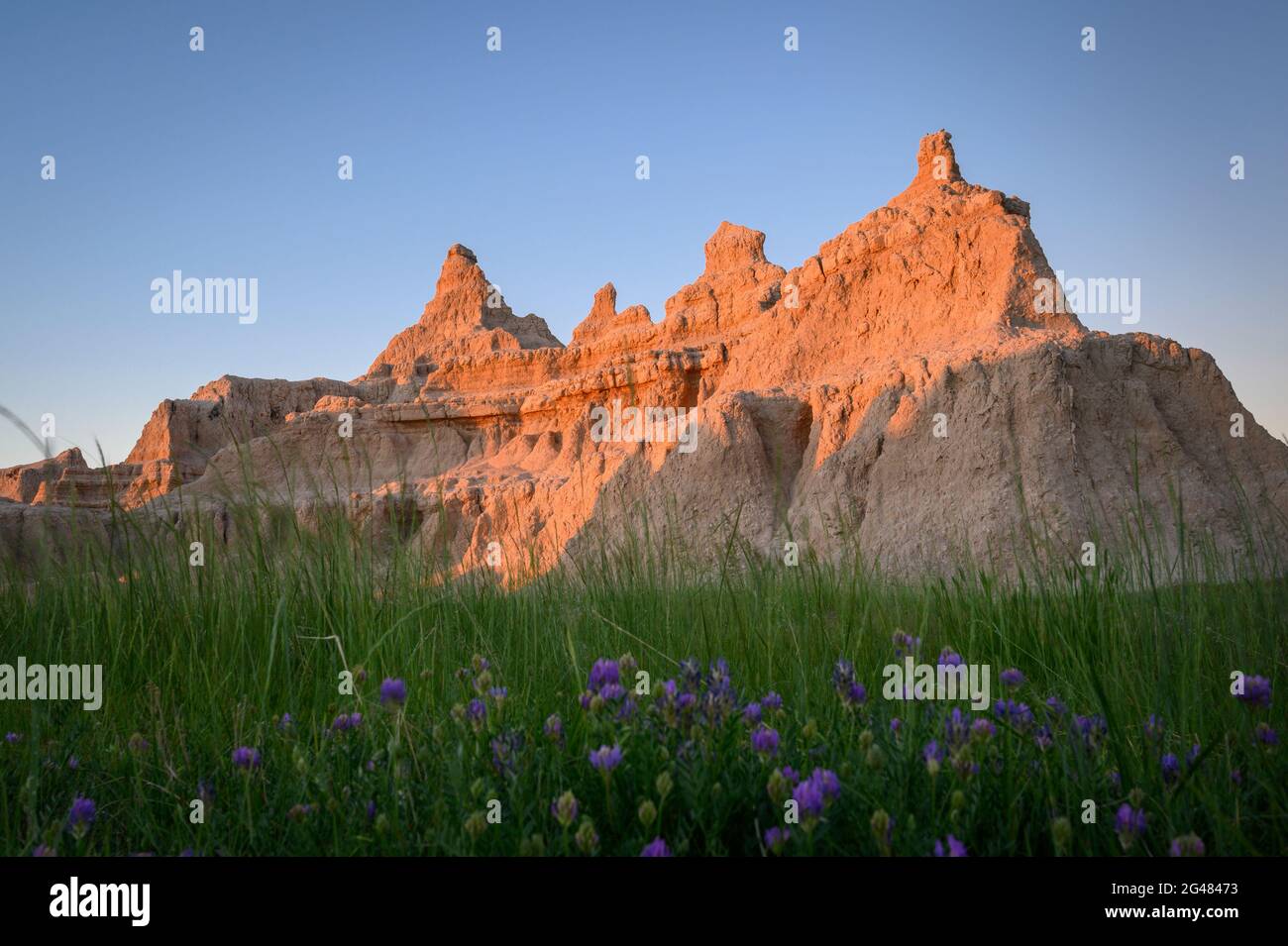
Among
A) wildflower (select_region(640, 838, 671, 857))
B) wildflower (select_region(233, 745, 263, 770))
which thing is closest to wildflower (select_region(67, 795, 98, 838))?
wildflower (select_region(233, 745, 263, 770))

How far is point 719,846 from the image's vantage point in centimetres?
145

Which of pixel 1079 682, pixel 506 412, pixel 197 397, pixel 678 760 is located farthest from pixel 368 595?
pixel 197 397

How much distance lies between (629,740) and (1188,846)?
1.10m

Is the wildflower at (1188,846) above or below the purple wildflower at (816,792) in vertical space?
below

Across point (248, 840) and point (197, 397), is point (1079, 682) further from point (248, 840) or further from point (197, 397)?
point (197, 397)

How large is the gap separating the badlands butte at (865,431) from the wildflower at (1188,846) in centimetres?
260

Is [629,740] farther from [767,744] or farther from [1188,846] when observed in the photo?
[1188,846]

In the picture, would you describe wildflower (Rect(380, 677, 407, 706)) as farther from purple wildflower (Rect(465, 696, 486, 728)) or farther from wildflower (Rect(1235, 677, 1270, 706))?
wildflower (Rect(1235, 677, 1270, 706))

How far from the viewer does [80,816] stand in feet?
5.62

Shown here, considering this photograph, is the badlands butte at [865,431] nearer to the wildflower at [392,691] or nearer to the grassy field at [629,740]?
the grassy field at [629,740]

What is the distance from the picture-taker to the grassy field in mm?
1555

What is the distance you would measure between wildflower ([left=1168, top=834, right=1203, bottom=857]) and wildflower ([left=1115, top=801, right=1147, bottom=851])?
66mm

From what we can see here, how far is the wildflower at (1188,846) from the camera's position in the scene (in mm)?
1390

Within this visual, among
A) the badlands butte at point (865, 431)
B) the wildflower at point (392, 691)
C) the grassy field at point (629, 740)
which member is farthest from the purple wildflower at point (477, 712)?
the badlands butte at point (865, 431)
